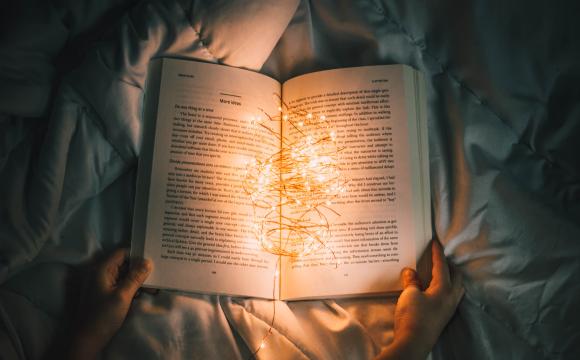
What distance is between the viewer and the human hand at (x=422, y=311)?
885 mm

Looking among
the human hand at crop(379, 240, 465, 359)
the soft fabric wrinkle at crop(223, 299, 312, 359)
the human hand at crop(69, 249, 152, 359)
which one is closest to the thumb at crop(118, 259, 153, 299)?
the human hand at crop(69, 249, 152, 359)

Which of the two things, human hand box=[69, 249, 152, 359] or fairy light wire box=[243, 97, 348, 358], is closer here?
human hand box=[69, 249, 152, 359]

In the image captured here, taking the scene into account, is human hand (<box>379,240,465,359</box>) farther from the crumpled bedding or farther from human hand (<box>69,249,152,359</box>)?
human hand (<box>69,249,152,359</box>)

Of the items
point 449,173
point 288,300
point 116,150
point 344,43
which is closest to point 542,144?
point 449,173

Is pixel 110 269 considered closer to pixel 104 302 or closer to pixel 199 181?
pixel 104 302

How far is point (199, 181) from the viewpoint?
986mm

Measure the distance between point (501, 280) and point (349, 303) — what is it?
0.29m

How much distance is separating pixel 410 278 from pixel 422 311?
69mm

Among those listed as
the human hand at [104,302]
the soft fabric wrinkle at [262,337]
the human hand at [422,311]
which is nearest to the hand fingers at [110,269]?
the human hand at [104,302]

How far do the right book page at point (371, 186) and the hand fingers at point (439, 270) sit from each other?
28mm

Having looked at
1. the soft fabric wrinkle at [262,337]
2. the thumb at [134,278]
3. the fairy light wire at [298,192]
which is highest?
the fairy light wire at [298,192]

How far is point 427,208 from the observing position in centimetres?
99

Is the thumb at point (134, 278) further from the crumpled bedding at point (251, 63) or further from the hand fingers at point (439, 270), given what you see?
the hand fingers at point (439, 270)

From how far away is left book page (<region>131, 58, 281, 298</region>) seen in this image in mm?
966
